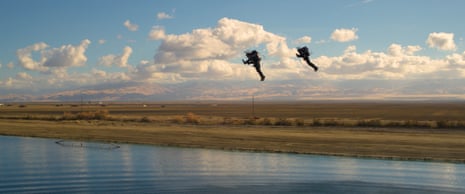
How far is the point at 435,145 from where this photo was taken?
1748 inches

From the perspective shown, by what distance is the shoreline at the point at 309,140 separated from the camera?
40.6 m

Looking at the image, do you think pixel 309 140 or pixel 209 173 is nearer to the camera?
pixel 209 173

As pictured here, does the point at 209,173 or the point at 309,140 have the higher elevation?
the point at 309,140

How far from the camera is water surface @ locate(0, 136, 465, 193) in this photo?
2581 centimetres

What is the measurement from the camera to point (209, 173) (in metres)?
30.3

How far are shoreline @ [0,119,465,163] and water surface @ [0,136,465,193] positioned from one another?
3.31m

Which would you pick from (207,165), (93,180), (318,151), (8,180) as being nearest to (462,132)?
(318,151)

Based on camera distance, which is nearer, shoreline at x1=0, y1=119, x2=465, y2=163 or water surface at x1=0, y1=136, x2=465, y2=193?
water surface at x1=0, y1=136, x2=465, y2=193

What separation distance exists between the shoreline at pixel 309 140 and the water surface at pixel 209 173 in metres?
3.31

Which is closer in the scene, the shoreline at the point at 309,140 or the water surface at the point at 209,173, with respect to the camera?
the water surface at the point at 209,173

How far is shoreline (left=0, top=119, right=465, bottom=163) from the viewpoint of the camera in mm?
40625

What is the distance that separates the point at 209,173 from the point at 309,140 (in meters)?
21.1

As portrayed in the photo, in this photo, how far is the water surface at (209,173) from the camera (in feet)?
84.7

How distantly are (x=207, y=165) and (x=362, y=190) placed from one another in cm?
1128
